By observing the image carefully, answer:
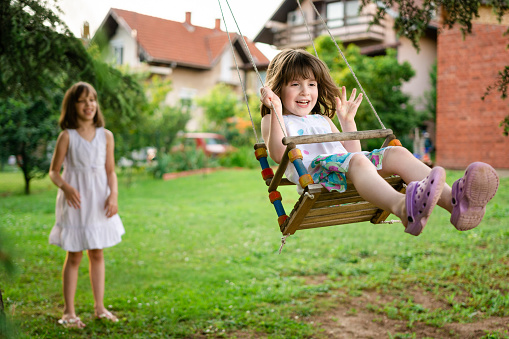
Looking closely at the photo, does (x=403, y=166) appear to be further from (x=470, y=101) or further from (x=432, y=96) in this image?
(x=432, y=96)

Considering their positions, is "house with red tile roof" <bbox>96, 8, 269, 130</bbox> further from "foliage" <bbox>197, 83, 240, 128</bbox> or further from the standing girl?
the standing girl

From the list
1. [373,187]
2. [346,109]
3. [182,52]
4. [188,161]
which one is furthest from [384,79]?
[373,187]

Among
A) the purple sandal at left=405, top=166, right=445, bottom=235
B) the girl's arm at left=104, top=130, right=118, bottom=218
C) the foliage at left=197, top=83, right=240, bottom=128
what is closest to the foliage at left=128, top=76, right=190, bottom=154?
the foliage at left=197, top=83, right=240, bottom=128

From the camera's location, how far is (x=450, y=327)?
4.17 m

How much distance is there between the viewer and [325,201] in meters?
2.80

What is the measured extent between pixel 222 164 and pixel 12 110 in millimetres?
7797

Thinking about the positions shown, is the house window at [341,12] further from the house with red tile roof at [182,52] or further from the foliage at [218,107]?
the foliage at [218,107]

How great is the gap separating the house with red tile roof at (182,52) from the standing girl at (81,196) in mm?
21299

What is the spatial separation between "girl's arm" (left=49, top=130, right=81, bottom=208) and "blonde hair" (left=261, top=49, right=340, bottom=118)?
1.68m

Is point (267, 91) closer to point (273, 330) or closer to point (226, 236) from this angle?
point (273, 330)

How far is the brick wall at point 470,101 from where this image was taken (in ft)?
43.3

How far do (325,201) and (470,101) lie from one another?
12211mm

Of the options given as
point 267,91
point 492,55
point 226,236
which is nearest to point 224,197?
point 226,236

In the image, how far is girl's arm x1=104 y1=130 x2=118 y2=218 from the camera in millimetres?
4156
